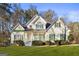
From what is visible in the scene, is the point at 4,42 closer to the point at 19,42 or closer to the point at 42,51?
the point at 19,42

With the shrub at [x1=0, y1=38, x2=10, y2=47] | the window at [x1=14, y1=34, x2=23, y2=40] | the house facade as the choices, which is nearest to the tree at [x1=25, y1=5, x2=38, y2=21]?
the house facade

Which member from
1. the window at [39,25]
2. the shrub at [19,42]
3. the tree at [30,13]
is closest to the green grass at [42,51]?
the shrub at [19,42]

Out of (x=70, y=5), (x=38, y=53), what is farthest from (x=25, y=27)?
(x=70, y=5)

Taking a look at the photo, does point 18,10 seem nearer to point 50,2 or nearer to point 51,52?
point 50,2

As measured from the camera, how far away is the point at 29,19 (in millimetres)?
3398

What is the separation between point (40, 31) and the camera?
134 inches

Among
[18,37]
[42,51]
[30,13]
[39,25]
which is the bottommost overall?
[42,51]

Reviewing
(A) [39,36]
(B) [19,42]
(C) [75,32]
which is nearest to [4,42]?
(B) [19,42]

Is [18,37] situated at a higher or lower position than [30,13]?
lower

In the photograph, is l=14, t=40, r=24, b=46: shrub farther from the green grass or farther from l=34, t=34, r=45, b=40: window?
l=34, t=34, r=45, b=40: window

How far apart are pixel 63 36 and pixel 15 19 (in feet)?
1.83

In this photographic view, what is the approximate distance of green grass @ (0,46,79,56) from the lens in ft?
10.9

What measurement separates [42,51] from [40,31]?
0.74 feet

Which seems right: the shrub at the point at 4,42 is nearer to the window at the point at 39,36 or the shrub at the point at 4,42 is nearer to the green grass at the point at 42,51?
the green grass at the point at 42,51
